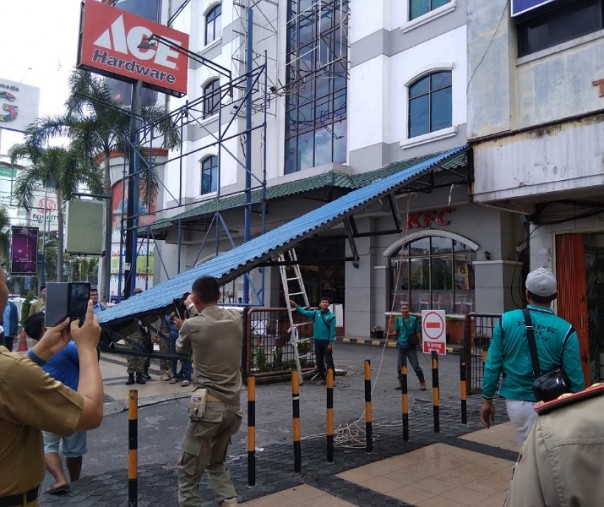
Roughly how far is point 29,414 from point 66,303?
2.77 feet

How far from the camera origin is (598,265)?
8906 millimetres

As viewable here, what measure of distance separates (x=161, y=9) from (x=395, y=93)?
63.4 ft

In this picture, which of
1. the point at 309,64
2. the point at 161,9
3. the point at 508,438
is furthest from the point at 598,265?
the point at 161,9

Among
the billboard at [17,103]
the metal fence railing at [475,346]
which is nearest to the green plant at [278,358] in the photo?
the metal fence railing at [475,346]

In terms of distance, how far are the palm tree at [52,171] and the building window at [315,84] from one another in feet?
30.7

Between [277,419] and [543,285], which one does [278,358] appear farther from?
[543,285]

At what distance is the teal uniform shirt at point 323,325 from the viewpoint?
394 inches

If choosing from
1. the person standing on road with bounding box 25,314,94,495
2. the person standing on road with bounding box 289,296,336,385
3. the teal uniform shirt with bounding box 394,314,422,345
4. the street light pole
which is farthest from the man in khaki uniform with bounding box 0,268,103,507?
the street light pole

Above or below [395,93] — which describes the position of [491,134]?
below

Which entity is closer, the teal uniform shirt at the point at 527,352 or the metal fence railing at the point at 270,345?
the teal uniform shirt at the point at 527,352

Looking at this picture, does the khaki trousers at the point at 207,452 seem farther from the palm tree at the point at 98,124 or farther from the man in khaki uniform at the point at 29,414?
the palm tree at the point at 98,124

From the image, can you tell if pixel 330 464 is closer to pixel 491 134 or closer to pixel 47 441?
pixel 47 441

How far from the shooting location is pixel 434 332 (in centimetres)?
830

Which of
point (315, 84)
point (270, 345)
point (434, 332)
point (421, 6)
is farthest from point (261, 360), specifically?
point (315, 84)
